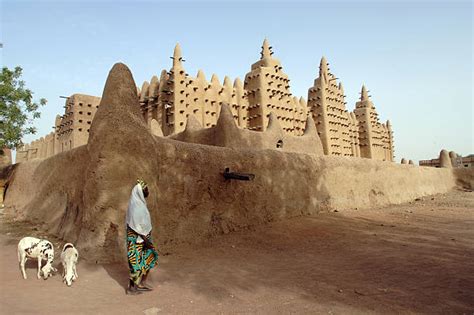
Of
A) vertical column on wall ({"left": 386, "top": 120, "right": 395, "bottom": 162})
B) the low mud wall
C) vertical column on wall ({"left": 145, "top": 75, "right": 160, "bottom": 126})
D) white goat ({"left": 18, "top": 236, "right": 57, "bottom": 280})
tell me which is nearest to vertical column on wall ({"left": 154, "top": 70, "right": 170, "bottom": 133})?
vertical column on wall ({"left": 145, "top": 75, "right": 160, "bottom": 126})

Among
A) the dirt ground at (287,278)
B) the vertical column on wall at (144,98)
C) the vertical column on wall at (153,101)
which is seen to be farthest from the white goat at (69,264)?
the vertical column on wall at (144,98)

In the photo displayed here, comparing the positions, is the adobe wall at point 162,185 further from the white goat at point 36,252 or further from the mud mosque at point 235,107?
the mud mosque at point 235,107

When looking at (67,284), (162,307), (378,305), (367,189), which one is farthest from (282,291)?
(367,189)

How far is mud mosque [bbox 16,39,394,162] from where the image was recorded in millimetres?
20312

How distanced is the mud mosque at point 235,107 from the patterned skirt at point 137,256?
10.6m

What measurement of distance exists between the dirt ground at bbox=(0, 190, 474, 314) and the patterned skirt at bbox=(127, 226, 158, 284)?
28 centimetres

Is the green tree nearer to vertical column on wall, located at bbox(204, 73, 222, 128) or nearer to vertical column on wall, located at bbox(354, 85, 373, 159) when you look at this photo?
vertical column on wall, located at bbox(204, 73, 222, 128)

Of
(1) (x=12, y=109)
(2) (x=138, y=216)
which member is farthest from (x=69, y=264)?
(1) (x=12, y=109)

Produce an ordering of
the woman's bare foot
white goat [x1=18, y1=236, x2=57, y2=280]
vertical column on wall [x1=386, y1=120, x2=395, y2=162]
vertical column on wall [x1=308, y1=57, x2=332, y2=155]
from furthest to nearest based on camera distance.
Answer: vertical column on wall [x1=386, y1=120, x2=395, y2=162]
vertical column on wall [x1=308, y1=57, x2=332, y2=155]
white goat [x1=18, y1=236, x2=57, y2=280]
the woman's bare foot

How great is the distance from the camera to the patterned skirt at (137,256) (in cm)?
415

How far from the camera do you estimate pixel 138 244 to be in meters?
4.21

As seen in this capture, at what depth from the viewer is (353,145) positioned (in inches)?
1383

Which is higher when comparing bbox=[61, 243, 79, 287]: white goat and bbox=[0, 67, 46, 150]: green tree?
bbox=[0, 67, 46, 150]: green tree

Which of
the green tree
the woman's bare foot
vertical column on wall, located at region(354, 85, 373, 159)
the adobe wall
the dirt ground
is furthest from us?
vertical column on wall, located at region(354, 85, 373, 159)
